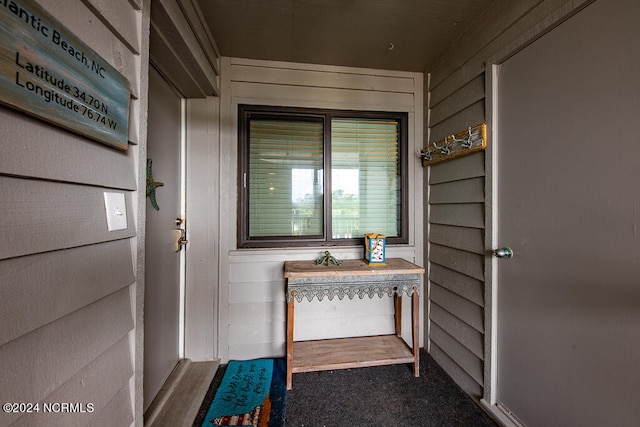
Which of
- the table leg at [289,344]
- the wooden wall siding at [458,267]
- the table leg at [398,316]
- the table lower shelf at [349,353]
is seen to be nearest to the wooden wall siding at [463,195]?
the wooden wall siding at [458,267]

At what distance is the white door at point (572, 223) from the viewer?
880 mm

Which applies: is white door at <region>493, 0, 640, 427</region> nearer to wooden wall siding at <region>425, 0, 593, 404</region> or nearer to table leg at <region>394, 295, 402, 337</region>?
wooden wall siding at <region>425, 0, 593, 404</region>

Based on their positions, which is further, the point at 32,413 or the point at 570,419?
the point at 570,419

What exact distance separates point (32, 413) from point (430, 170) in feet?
7.53

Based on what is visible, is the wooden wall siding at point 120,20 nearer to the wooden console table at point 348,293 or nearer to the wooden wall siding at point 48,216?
the wooden wall siding at point 48,216

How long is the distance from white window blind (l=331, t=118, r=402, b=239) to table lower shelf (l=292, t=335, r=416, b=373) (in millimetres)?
839

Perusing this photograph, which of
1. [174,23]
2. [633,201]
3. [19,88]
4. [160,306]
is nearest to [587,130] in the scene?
[633,201]

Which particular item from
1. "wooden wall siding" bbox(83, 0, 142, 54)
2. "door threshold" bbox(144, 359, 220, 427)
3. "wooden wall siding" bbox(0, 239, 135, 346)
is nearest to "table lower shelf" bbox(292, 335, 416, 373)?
"door threshold" bbox(144, 359, 220, 427)

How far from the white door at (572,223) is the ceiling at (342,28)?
0.53 metres

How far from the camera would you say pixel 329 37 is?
168cm

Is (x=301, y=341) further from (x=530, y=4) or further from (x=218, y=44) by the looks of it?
(x=530, y=4)

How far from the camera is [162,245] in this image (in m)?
1.54

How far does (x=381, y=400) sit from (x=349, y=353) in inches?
13.1

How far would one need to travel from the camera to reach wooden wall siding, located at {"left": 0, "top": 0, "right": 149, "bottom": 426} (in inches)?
19.9
